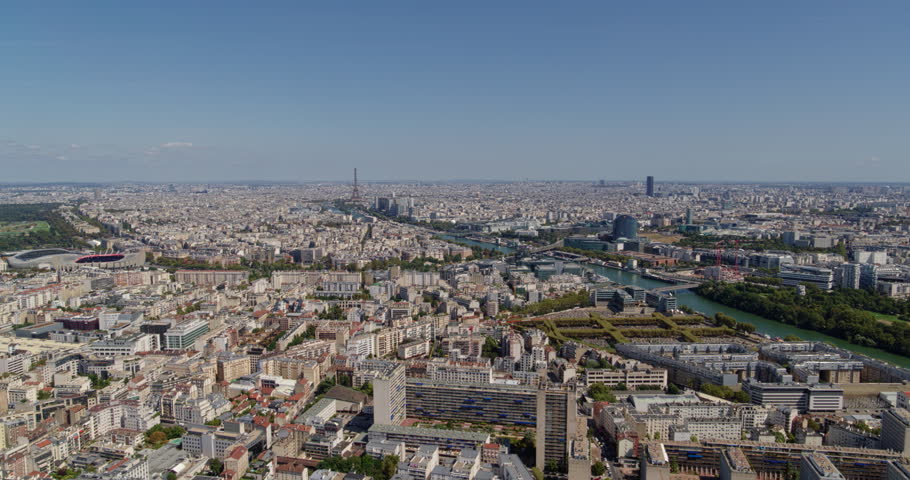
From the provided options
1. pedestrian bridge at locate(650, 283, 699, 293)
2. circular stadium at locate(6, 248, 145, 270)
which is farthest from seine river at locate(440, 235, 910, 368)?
circular stadium at locate(6, 248, 145, 270)

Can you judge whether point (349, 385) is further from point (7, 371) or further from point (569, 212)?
point (569, 212)

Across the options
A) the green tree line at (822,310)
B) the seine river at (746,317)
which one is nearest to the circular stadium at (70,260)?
the seine river at (746,317)

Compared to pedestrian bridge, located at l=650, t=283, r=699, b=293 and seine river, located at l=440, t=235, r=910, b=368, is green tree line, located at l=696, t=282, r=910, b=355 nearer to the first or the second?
seine river, located at l=440, t=235, r=910, b=368

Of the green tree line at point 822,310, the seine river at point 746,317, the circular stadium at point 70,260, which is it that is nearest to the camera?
the seine river at point 746,317

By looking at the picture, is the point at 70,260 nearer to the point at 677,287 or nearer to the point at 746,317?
the point at 677,287

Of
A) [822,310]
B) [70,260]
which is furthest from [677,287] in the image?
[70,260]

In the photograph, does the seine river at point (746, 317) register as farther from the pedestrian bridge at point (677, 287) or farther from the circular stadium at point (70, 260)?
the circular stadium at point (70, 260)

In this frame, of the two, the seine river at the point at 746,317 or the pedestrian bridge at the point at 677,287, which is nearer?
the seine river at the point at 746,317
